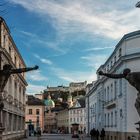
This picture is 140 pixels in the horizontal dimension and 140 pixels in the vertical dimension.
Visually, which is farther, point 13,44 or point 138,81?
point 13,44

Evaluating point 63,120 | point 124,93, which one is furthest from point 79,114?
point 124,93

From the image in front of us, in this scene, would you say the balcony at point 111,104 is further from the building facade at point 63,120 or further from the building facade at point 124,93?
the building facade at point 63,120


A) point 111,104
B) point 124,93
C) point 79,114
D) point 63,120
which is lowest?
point 111,104

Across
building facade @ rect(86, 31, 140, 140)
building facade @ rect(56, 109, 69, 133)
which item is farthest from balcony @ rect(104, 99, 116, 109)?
building facade @ rect(56, 109, 69, 133)

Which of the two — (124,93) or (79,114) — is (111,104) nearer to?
(124,93)

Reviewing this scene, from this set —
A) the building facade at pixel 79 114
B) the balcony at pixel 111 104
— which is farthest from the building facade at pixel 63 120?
the balcony at pixel 111 104

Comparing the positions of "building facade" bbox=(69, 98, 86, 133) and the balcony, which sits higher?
"building facade" bbox=(69, 98, 86, 133)

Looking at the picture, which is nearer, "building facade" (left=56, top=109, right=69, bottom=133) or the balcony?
the balcony

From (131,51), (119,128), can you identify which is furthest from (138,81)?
(119,128)

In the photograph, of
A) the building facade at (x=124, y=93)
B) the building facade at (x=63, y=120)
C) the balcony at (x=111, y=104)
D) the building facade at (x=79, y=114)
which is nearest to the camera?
the building facade at (x=124, y=93)

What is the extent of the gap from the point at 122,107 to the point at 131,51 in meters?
6.14

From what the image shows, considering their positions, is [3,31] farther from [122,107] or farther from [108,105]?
[108,105]

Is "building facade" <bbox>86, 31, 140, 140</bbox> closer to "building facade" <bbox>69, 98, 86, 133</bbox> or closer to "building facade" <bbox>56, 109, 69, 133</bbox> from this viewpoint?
"building facade" <bbox>69, 98, 86, 133</bbox>

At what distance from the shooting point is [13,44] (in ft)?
182
